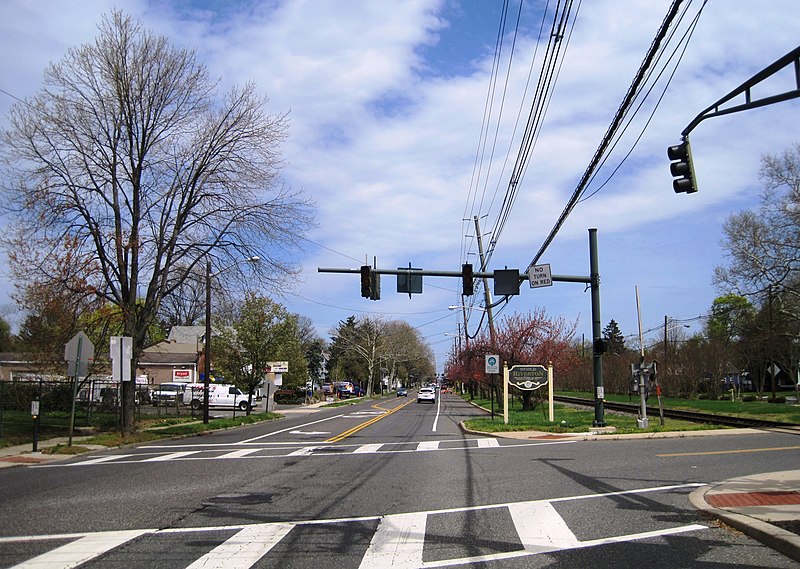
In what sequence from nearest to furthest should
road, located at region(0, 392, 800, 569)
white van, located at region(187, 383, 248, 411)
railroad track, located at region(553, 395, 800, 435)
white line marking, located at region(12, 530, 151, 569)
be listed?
white line marking, located at region(12, 530, 151, 569)
road, located at region(0, 392, 800, 569)
railroad track, located at region(553, 395, 800, 435)
white van, located at region(187, 383, 248, 411)

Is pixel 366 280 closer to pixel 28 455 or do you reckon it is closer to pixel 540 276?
pixel 540 276

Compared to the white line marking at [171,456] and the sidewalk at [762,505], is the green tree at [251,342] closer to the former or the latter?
the white line marking at [171,456]

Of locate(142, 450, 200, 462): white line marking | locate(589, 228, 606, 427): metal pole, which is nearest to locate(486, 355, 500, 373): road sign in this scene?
locate(589, 228, 606, 427): metal pole

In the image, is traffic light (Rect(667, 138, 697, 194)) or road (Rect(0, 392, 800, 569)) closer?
road (Rect(0, 392, 800, 569))

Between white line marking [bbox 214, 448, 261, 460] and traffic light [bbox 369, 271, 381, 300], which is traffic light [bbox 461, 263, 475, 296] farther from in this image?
white line marking [bbox 214, 448, 261, 460]

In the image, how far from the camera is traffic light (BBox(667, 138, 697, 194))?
11.9 meters

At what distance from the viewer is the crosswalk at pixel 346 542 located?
7.16 metres

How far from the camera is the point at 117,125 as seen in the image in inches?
998

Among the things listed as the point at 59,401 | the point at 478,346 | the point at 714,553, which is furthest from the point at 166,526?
the point at 478,346

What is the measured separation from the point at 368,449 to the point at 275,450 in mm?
2706

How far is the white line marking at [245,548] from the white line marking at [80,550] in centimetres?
121

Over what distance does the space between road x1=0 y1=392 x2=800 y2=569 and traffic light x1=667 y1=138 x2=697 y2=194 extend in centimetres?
505

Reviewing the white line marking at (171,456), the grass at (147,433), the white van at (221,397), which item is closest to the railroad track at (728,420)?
the white line marking at (171,456)

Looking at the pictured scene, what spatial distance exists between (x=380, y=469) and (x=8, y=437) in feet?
47.0
